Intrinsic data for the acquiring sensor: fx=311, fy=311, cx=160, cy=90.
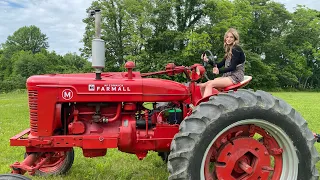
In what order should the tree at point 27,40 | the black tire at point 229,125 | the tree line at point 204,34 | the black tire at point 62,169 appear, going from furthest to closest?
1. the tree at point 27,40
2. the tree line at point 204,34
3. the black tire at point 62,169
4. the black tire at point 229,125

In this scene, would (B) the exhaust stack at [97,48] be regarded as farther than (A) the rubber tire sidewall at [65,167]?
No

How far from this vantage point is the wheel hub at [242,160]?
340 cm

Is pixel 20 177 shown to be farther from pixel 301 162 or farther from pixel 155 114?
pixel 301 162

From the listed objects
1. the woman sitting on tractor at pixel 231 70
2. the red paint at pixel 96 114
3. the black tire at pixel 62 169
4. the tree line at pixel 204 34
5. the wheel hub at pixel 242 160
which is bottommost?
the black tire at pixel 62 169

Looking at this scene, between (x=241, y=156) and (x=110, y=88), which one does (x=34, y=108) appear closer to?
(x=110, y=88)

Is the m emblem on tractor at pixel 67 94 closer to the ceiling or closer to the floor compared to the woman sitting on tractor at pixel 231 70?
closer to the floor

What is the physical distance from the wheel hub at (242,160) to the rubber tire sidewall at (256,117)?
33cm

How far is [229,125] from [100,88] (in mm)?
1506

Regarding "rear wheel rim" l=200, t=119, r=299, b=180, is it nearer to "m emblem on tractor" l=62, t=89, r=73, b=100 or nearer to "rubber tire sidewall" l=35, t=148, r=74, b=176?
"m emblem on tractor" l=62, t=89, r=73, b=100

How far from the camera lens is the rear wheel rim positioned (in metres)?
3.39

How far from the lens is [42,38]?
7262 centimetres

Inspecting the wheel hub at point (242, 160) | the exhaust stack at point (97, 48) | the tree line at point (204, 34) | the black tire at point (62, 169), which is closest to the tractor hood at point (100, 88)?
the exhaust stack at point (97, 48)

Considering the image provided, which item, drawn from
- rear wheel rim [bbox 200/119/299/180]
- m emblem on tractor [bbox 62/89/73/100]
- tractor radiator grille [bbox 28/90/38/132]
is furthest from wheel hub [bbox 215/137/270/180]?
tractor radiator grille [bbox 28/90/38/132]

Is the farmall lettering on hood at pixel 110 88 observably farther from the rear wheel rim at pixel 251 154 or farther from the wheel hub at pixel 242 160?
the wheel hub at pixel 242 160
